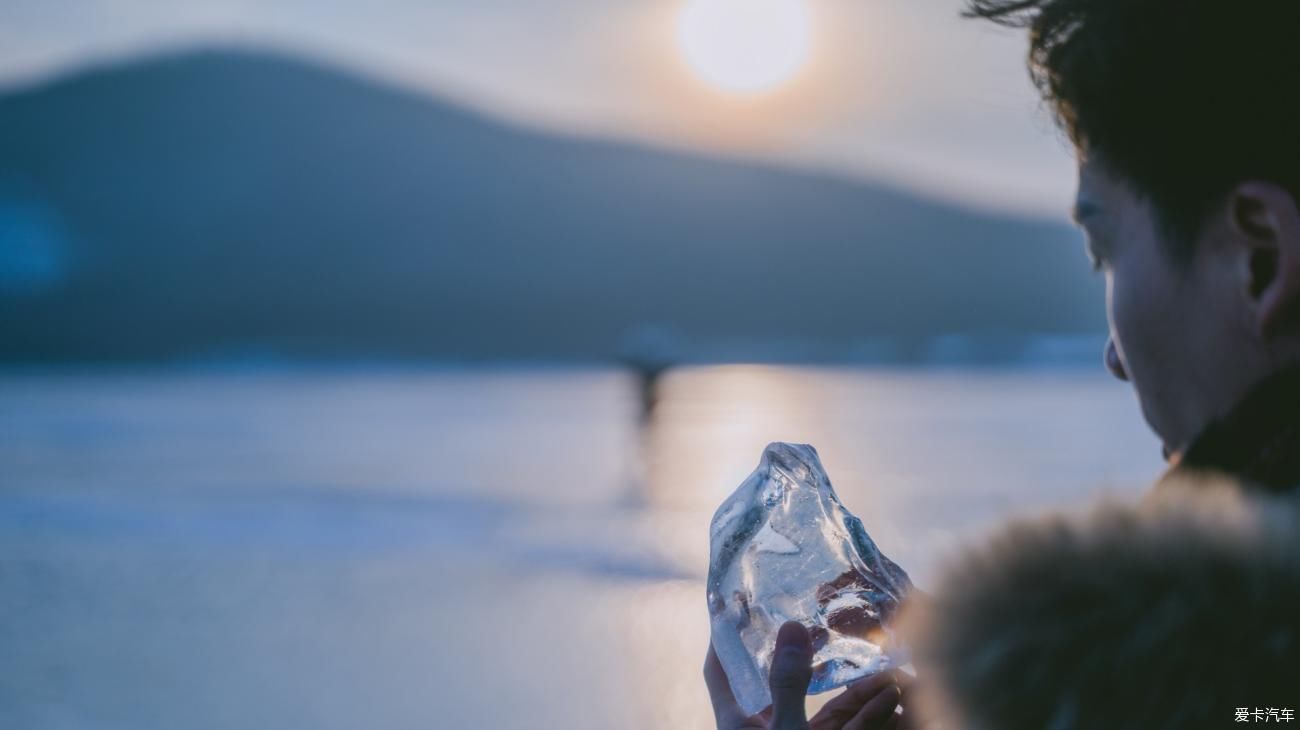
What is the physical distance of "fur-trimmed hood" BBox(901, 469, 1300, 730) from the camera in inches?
20.8

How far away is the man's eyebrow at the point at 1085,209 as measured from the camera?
0.83 meters

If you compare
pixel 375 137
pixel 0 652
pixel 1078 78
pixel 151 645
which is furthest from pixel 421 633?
pixel 375 137

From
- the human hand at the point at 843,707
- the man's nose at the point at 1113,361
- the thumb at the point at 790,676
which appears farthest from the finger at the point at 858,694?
the man's nose at the point at 1113,361

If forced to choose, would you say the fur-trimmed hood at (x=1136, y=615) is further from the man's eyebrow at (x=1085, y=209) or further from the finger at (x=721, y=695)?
the finger at (x=721, y=695)

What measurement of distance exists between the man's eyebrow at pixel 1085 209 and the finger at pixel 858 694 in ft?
1.34

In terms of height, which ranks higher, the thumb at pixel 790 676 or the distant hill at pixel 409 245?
the distant hill at pixel 409 245

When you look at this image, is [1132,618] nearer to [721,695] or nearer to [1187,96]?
[1187,96]

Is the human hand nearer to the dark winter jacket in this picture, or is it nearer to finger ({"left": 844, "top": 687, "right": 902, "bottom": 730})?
finger ({"left": 844, "top": 687, "right": 902, "bottom": 730})

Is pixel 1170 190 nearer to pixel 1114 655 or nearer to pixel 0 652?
pixel 1114 655

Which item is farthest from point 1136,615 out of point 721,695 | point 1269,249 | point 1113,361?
point 721,695


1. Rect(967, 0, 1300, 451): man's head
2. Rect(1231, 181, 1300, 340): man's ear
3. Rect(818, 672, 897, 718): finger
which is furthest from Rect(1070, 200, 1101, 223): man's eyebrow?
Rect(818, 672, 897, 718): finger

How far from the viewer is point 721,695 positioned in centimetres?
105

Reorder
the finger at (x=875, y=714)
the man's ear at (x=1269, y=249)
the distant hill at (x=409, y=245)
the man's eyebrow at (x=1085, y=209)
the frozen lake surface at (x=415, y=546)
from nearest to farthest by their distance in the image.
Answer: the man's ear at (x=1269, y=249)
the man's eyebrow at (x=1085, y=209)
the finger at (x=875, y=714)
the frozen lake surface at (x=415, y=546)
the distant hill at (x=409, y=245)

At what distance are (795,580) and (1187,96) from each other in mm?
505
